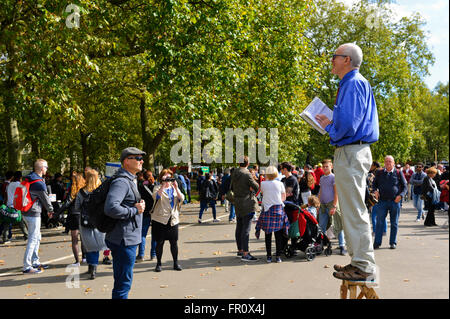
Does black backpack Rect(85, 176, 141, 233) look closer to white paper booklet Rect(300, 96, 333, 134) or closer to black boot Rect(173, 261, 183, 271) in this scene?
white paper booklet Rect(300, 96, 333, 134)

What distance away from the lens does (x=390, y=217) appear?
1011 cm

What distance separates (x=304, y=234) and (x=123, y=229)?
5493 mm

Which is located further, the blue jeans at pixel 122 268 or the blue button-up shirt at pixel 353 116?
the blue jeans at pixel 122 268

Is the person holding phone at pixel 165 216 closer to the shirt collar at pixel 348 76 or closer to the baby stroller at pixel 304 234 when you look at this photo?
the baby stroller at pixel 304 234

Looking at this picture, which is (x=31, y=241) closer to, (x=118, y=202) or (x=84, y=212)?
(x=84, y=212)

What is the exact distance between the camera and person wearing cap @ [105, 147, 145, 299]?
4.84 meters

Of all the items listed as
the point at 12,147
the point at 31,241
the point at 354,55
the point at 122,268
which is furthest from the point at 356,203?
the point at 12,147

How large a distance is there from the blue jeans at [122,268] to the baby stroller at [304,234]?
515 centimetres

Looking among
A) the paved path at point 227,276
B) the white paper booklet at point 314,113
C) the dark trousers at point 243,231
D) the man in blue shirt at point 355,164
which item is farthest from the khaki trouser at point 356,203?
the dark trousers at point 243,231

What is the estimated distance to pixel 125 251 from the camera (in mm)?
4891

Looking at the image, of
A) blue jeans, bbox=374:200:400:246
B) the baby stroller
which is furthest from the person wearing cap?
blue jeans, bbox=374:200:400:246

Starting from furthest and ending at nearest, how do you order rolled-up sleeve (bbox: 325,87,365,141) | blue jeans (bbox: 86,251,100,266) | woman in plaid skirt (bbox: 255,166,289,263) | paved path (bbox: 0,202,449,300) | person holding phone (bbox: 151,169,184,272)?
1. woman in plaid skirt (bbox: 255,166,289,263)
2. person holding phone (bbox: 151,169,184,272)
3. blue jeans (bbox: 86,251,100,266)
4. paved path (bbox: 0,202,449,300)
5. rolled-up sleeve (bbox: 325,87,365,141)

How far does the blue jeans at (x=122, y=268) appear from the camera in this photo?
4.86m

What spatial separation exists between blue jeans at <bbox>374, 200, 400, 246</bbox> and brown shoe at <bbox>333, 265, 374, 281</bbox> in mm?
6981
